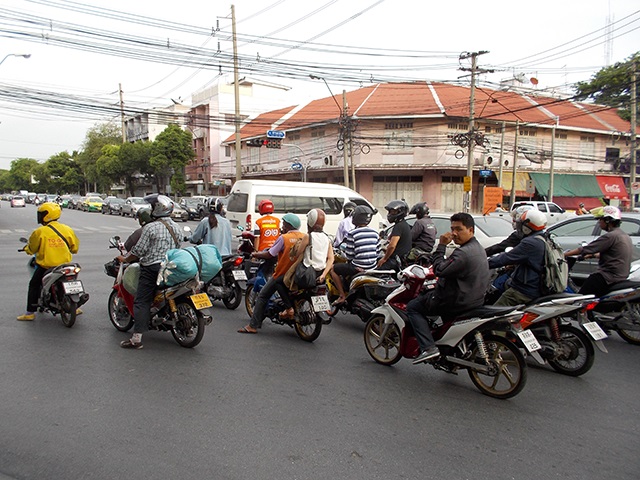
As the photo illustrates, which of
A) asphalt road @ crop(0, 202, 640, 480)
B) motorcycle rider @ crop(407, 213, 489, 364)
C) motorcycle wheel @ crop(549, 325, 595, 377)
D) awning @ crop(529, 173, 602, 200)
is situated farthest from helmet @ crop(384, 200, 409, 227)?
awning @ crop(529, 173, 602, 200)

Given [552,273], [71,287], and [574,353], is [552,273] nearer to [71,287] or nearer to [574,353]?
[574,353]

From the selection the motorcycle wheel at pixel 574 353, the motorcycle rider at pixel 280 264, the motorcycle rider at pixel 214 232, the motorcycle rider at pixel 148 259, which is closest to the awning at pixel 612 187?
the motorcycle rider at pixel 214 232

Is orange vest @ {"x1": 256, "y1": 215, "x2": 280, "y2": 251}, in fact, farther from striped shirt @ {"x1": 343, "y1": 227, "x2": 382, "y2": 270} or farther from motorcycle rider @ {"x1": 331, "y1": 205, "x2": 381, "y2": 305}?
striped shirt @ {"x1": 343, "y1": 227, "x2": 382, "y2": 270}

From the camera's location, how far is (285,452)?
3.36 metres

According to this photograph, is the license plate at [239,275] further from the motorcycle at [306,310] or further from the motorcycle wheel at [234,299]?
the motorcycle at [306,310]

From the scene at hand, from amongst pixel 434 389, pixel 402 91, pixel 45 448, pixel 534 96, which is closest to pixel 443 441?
pixel 434 389

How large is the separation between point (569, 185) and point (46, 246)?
38.3 metres

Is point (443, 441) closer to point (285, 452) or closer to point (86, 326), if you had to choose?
→ point (285, 452)

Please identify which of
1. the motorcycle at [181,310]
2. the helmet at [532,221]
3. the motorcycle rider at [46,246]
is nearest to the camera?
the helmet at [532,221]

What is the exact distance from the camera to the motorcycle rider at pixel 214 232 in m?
7.93

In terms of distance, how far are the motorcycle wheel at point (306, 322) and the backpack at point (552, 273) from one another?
250 centimetres

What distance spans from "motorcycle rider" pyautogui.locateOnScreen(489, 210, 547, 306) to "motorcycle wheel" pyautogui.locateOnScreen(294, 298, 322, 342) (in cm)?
211

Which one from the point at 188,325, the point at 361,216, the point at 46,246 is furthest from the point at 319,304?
the point at 46,246

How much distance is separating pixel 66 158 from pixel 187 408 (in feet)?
301
